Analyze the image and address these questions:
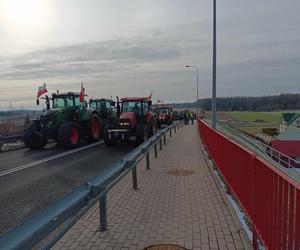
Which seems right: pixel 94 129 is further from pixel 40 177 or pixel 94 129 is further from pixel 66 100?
pixel 40 177

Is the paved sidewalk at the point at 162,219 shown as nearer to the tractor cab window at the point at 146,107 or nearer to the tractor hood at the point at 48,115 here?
the tractor hood at the point at 48,115

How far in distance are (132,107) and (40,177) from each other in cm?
1104

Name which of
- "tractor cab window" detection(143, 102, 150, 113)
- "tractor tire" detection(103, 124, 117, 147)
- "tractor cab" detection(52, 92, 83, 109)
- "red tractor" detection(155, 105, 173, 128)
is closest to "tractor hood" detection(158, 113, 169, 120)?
"red tractor" detection(155, 105, 173, 128)

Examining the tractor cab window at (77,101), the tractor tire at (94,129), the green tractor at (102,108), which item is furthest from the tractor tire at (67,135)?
the green tractor at (102,108)

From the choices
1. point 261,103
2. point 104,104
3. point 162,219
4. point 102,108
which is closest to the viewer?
point 162,219

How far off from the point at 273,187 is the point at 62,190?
6168mm

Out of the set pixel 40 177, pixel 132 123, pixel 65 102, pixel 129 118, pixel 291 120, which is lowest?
pixel 291 120

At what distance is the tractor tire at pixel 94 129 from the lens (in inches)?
834

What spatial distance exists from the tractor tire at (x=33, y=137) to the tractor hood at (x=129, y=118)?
13.1 ft

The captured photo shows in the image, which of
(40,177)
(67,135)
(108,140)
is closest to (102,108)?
(108,140)

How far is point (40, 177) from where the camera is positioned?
10.7m

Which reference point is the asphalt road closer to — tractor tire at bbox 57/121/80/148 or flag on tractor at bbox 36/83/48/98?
tractor tire at bbox 57/121/80/148

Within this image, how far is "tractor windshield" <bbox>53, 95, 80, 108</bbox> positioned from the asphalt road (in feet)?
12.9

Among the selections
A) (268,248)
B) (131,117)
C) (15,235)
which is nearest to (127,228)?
(268,248)
